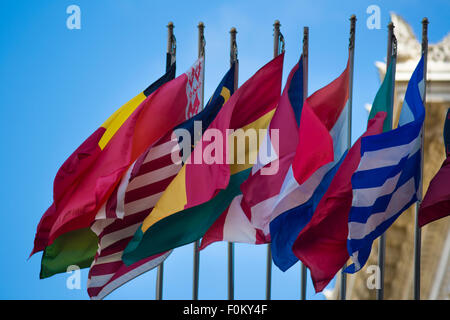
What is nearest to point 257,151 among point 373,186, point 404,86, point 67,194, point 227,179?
point 227,179

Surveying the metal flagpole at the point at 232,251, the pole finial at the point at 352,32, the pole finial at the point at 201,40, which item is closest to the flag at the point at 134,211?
the metal flagpole at the point at 232,251

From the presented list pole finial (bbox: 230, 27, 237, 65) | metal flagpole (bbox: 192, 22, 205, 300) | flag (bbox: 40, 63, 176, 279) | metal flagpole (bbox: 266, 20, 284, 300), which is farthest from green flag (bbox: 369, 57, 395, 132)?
flag (bbox: 40, 63, 176, 279)

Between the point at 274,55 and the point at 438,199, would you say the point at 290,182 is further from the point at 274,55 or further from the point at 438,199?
the point at 274,55

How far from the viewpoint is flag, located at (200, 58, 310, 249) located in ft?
50.7

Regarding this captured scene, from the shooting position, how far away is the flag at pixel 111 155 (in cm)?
1594

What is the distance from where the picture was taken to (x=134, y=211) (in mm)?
16156

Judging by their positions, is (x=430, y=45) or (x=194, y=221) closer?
(x=194, y=221)

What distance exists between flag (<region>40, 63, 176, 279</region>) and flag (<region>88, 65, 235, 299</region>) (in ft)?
2.59

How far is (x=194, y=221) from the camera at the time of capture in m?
15.6

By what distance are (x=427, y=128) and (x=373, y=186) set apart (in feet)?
32.7

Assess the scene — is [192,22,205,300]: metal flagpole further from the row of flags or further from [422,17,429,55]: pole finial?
[422,17,429,55]: pole finial

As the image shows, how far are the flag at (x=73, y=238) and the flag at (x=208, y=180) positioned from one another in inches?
63.9
